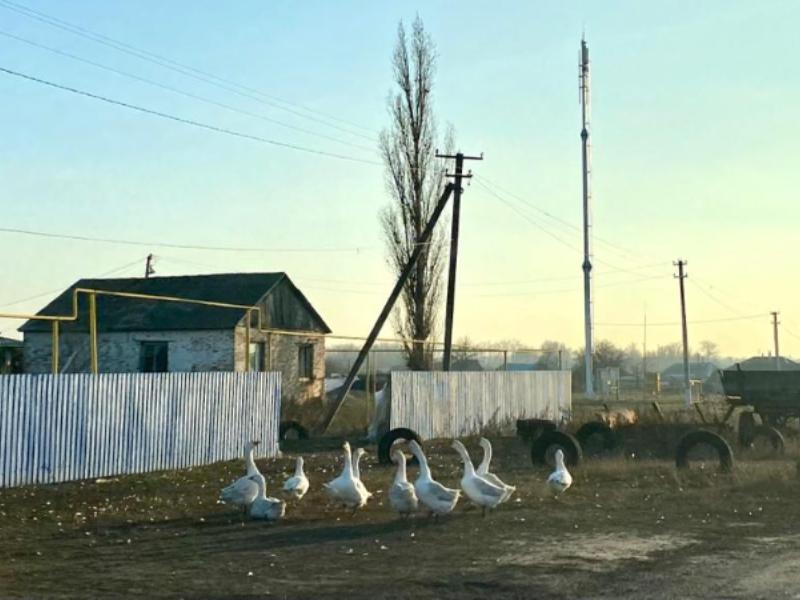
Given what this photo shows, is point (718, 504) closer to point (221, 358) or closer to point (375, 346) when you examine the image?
point (375, 346)

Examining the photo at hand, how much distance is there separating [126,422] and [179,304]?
19719mm

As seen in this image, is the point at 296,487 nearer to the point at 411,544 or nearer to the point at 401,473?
the point at 401,473

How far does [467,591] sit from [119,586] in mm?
3103

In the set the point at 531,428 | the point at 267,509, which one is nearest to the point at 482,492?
the point at 267,509

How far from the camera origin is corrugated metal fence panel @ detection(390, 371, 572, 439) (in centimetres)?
2758

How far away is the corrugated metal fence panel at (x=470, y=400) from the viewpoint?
2758 centimetres

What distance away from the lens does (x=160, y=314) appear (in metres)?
37.8

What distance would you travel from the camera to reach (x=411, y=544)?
12172 mm

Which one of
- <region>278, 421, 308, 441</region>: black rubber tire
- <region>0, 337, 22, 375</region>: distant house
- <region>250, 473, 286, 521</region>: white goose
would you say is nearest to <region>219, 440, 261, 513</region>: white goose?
<region>250, 473, 286, 521</region>: white goose

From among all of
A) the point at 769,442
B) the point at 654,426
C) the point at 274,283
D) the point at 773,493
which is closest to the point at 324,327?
the point at 274,283

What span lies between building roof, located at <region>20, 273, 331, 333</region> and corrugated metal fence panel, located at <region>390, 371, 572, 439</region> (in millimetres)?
9335

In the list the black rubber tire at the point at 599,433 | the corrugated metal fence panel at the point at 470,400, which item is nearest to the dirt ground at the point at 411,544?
the black rubber tire at the point at 599,433

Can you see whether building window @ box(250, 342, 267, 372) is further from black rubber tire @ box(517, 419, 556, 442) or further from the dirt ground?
the dirt ground

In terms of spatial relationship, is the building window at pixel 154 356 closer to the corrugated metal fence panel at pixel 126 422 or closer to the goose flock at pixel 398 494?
the corrugated metal fence panel at pixel 126 422
